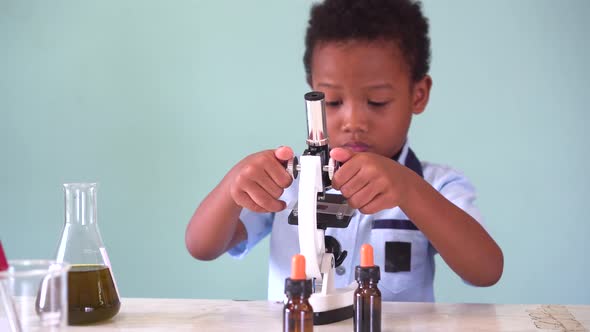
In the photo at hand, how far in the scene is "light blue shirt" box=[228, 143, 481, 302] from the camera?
4.35 feet

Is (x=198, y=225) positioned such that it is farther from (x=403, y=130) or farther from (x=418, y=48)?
(x=418, y=48)

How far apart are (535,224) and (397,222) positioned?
76 cm

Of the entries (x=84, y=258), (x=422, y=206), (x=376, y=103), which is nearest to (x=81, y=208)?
(x=84, y=258)

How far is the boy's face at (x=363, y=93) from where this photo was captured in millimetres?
1326

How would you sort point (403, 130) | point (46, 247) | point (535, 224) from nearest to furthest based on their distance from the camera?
1. point (403, 130)
2. point (535, 224)
3. point (46, 247)

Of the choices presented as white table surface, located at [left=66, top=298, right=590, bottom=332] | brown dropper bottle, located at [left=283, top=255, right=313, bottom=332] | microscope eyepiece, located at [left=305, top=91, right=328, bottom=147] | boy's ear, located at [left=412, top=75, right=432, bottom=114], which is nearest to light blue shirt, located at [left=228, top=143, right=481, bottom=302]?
boy's ear, located at [left=412, top=75, right=432, bottom=114]

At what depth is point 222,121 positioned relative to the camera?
2.06 metres

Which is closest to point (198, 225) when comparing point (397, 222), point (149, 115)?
point (397, 222)

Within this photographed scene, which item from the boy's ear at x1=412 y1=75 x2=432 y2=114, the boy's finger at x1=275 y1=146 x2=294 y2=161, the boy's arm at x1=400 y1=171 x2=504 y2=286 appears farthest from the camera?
the boy's ear at x1=412 y1=75 x2=432 y2=114

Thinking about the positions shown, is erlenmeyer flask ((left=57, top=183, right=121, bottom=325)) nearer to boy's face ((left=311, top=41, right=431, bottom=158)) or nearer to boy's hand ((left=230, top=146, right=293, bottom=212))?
boy's hand ((left=230, top=146, right=293, bottom=212))

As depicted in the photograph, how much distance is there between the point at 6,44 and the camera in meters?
2.13

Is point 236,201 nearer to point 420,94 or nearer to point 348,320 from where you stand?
point 348,320

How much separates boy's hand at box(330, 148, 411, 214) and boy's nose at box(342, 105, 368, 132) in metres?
0.27

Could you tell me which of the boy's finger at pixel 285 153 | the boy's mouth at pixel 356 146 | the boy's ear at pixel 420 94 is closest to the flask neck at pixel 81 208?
the boy's finger at pixel 285 153
